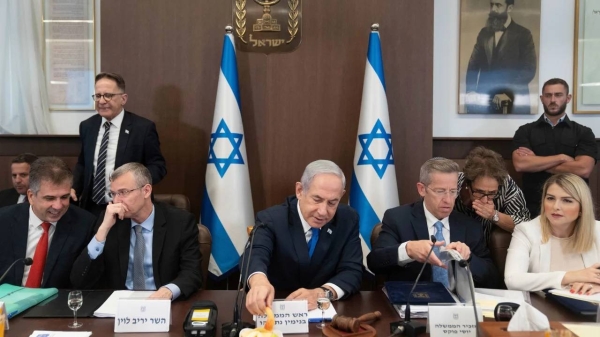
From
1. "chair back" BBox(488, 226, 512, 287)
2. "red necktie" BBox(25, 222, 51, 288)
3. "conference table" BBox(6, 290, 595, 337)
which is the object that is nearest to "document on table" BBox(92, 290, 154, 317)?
"conference table" BBox(6, 290, 595, 337)

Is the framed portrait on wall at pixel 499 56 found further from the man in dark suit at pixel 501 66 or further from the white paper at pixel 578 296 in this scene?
the white paper at pixel 578 296

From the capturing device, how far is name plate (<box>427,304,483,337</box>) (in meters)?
1.76

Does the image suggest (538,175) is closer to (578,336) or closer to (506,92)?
(506,92)

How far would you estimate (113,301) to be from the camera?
6.90 feet

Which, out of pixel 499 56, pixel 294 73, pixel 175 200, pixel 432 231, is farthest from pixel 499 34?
pixel 175 200

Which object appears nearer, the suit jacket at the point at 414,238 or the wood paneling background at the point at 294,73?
the suit jacket at the point at 414,238

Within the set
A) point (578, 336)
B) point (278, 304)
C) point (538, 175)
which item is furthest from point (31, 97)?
point (578, 336)

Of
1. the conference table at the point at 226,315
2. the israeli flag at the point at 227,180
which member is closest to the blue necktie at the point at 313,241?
the conference table at the point at 226,315

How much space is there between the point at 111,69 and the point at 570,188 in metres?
3.26

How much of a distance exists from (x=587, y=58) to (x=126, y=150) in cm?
369

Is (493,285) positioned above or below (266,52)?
below

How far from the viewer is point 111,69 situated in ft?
14.1

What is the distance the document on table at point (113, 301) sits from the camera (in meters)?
1.97

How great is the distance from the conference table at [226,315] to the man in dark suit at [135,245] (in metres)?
0.30
